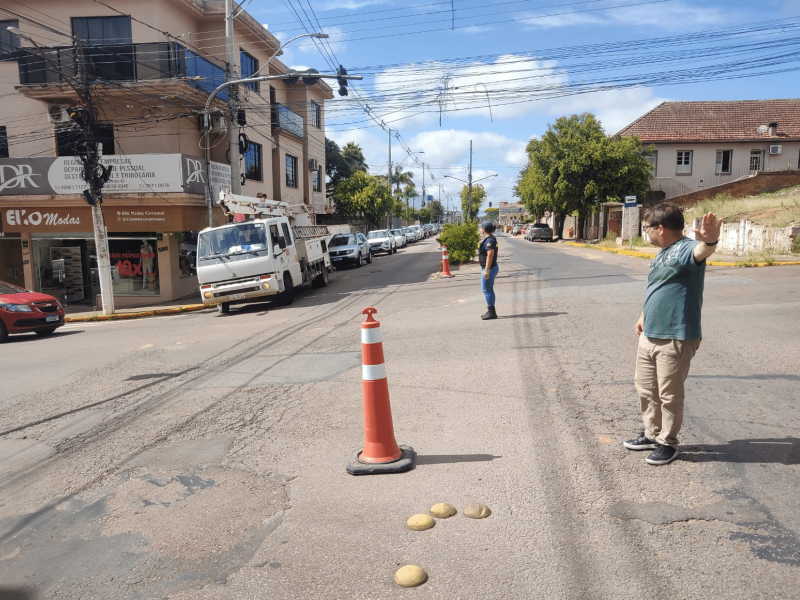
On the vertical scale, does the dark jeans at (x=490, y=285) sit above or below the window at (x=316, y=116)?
below

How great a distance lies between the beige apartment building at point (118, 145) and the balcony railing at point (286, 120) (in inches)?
197

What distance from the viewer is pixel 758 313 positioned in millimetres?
9953

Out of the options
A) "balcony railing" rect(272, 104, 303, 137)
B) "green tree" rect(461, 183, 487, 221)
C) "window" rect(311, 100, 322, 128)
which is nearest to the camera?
"balcony railing" rect(272, 104, 303, 137)

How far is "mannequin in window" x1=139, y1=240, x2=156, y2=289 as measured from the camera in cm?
2108

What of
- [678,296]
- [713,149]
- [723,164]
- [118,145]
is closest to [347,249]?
[118,145]

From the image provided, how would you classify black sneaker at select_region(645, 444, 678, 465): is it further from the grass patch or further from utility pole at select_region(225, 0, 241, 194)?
the grass patch

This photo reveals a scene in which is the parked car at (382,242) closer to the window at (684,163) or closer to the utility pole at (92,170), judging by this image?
the window at (684,163)

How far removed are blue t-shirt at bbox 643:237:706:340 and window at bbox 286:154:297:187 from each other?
29.8 metres

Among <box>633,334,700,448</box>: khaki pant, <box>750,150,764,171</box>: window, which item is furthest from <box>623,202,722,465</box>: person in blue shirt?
<box>750,150,764,171</box>: window

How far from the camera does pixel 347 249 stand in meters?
28.0

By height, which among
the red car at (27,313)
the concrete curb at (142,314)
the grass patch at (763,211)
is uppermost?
the grass patch at (763,211)

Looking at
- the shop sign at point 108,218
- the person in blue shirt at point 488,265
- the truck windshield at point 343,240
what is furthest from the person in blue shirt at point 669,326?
the truck windshield at point 343,240

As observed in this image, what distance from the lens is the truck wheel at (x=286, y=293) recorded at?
627 inches

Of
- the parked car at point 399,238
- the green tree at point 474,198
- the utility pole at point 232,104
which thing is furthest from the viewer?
the green tree at point 474,198
